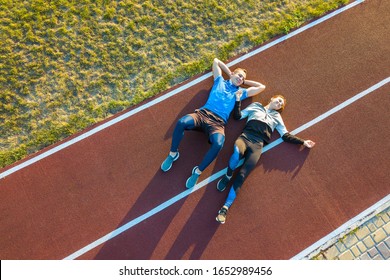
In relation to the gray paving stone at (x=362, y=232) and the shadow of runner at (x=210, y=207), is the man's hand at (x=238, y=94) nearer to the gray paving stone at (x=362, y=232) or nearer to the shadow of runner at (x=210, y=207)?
the shadow of runner at (x=210, y=207)

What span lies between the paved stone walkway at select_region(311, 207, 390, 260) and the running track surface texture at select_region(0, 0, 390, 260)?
0.31m

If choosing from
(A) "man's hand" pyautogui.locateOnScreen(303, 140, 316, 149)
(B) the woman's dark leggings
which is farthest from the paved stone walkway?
(B) the woman's dark leggings

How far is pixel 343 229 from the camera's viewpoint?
6121 millimetres

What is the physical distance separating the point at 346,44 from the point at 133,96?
4873 millimetres

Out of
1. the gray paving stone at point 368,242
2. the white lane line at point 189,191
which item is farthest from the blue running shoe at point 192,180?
the gray paving stone at point 368,242

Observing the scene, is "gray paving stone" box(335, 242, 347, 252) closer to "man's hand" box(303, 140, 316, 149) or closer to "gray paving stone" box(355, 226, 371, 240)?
"gray paving stone" box(355, 226, 371, 240)

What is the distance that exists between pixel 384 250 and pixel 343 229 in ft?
2.81

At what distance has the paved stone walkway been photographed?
5.99 meters

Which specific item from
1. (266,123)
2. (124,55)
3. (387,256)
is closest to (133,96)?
(124,55)

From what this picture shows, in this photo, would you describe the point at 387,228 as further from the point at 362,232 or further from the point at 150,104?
the point at 150,104

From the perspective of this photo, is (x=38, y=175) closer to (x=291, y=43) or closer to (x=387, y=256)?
(x=291, y=43)

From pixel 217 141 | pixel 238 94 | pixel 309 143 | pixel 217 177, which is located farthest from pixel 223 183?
pixel 309 143

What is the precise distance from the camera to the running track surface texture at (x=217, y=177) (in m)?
5.76

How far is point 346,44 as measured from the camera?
6938 millimetres
